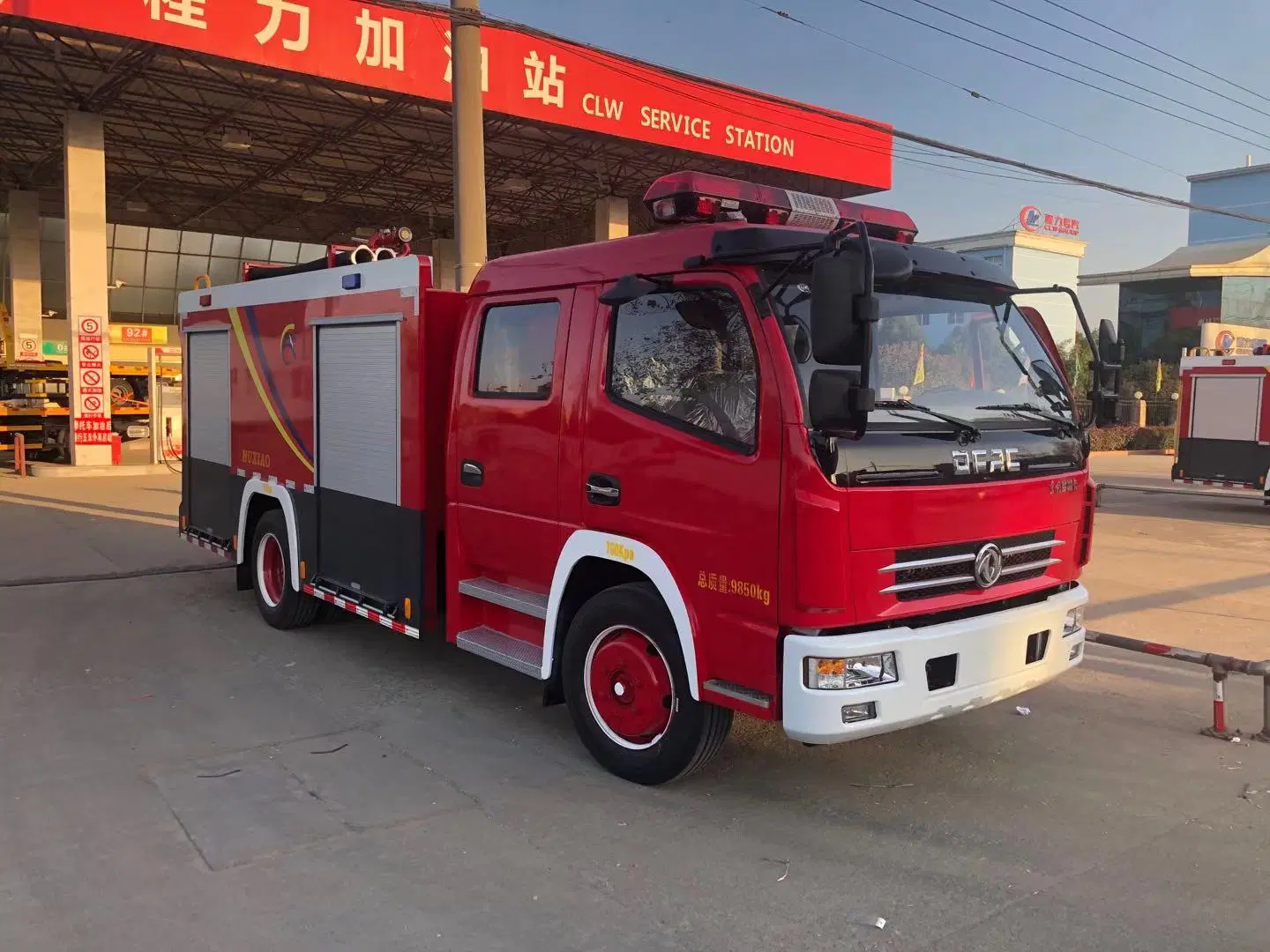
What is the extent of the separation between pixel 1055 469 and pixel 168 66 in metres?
20.3

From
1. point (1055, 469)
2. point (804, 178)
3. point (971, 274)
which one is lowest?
point (1055, 469)

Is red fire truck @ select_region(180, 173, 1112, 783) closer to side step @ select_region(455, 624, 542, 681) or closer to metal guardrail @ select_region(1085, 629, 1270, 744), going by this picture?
side step @ select_region(455, 624, 542, 681)

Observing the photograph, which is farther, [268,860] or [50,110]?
[50,110]

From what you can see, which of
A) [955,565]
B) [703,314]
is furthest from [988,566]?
[703,314]

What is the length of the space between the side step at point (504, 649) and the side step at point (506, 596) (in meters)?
0.07

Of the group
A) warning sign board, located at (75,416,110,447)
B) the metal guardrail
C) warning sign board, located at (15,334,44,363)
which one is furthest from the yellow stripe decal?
warning sign board, located at (15,334,44,363)

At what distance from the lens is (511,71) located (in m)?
20.3

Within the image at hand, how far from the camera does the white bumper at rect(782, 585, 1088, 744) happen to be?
12.7ft

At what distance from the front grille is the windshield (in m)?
0.54

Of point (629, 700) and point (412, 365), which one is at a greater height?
point (412, 365)

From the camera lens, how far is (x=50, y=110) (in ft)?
74.1

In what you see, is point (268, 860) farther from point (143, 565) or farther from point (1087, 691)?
point (143, 565)

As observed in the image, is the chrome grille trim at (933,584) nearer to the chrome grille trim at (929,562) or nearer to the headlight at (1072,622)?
the chrome grille trim at (929,562)

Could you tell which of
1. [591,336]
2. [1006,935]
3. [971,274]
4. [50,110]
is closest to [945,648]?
[1006,935]
